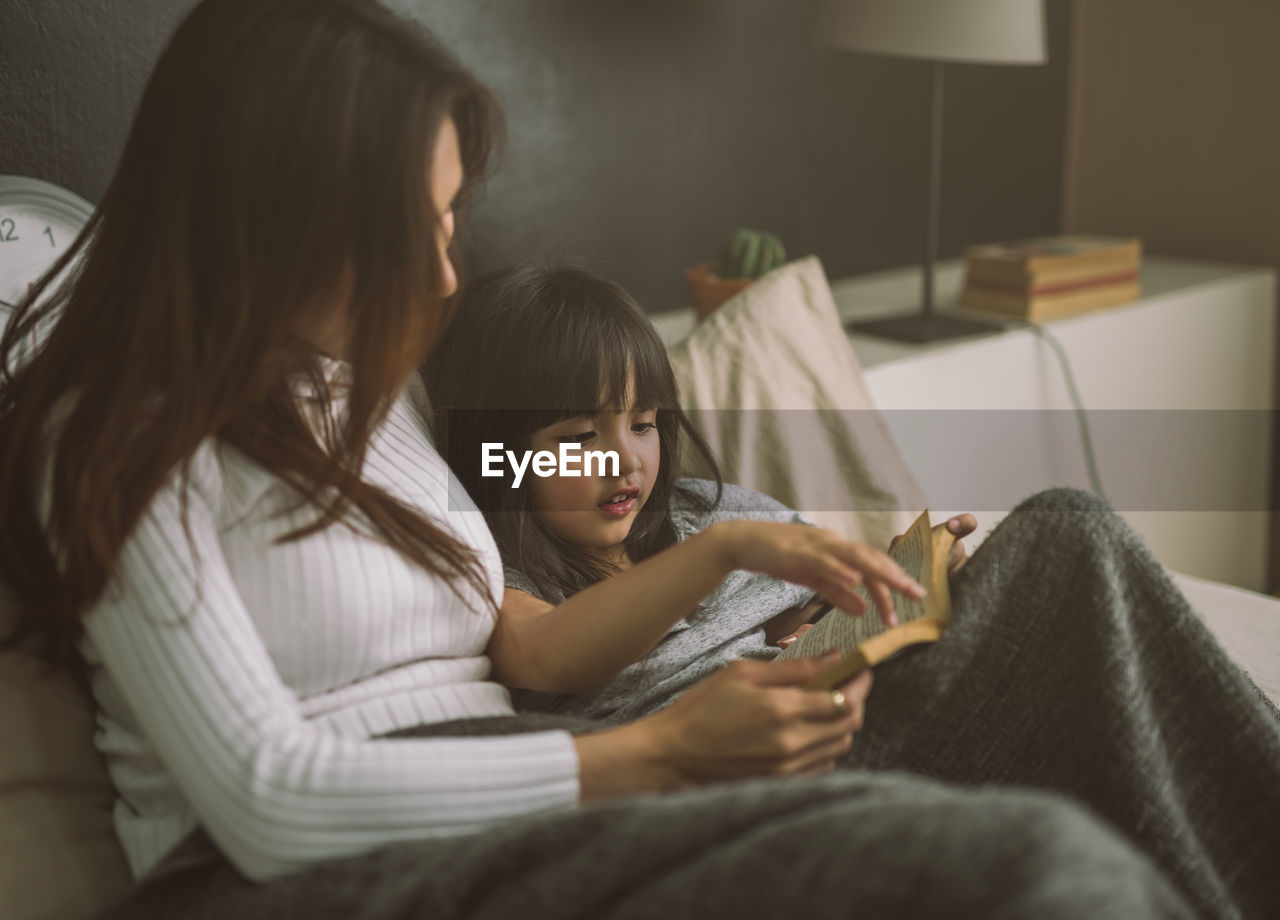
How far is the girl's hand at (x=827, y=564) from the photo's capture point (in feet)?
2.61

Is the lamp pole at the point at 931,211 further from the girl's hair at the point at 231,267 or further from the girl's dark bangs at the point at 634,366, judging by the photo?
the girl's hair at the point at 231,267

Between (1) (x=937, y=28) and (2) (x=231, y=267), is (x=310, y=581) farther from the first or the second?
(1) (x=937, y=28)

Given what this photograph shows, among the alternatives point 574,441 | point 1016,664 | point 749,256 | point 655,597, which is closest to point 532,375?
point 574,441

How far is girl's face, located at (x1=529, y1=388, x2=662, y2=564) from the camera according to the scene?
1.09 metres

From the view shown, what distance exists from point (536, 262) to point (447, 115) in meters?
0.44

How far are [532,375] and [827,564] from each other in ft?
1.31

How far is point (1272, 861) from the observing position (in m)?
0.77

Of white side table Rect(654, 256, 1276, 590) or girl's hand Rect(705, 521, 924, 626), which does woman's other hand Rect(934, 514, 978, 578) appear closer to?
girl's hand Rect(705, 521, 924, 626)

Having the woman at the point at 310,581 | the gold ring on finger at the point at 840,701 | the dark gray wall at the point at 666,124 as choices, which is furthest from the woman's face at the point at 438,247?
the dark gray wall at the point at 666,124

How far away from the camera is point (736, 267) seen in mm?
1604

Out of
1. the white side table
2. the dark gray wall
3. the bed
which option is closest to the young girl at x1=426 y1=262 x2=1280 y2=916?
the bed

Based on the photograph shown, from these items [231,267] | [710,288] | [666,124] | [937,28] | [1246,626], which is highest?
[937,28]

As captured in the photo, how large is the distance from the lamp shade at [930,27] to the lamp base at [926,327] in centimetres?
39

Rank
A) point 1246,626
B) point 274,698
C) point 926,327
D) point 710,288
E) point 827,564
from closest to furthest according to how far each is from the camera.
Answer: point 274,698, point 827,564, point 1246,626, point 710,288, point 926,327
